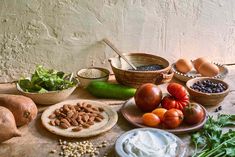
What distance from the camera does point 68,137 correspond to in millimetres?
1112

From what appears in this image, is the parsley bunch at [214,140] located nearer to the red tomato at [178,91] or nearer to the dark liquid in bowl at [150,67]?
the red tomato at [178,91]

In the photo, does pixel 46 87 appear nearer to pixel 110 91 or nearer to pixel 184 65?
pixel 110 91

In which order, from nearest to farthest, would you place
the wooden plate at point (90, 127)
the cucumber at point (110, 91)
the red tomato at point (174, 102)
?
the wooden plate at point (90, 127), the red tomato at point (174, 102), the cucumber at point (110, 91)

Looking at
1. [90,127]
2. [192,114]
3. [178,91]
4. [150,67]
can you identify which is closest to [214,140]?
[192,114]

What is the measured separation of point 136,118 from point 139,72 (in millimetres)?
210

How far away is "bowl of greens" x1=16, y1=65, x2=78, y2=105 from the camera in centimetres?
128

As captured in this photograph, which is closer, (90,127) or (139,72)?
(90,127)

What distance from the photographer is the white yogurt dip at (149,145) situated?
98 centimetres

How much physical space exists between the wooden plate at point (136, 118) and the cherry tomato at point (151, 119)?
2cm

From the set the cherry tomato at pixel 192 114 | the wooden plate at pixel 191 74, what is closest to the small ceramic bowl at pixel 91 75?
the wooden plate at pixel 191 74

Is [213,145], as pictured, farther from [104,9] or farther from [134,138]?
[104,9]

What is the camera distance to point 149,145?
1.01m

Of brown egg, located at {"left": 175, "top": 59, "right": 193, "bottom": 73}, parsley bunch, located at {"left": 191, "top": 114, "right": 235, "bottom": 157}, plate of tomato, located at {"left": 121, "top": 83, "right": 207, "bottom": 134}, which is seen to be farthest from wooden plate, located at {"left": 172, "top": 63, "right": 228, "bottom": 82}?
parsley bunch, located at {"left": 191, "top": 114, "right": 235, "bottom": 157}

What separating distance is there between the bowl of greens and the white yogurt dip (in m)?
0.35
